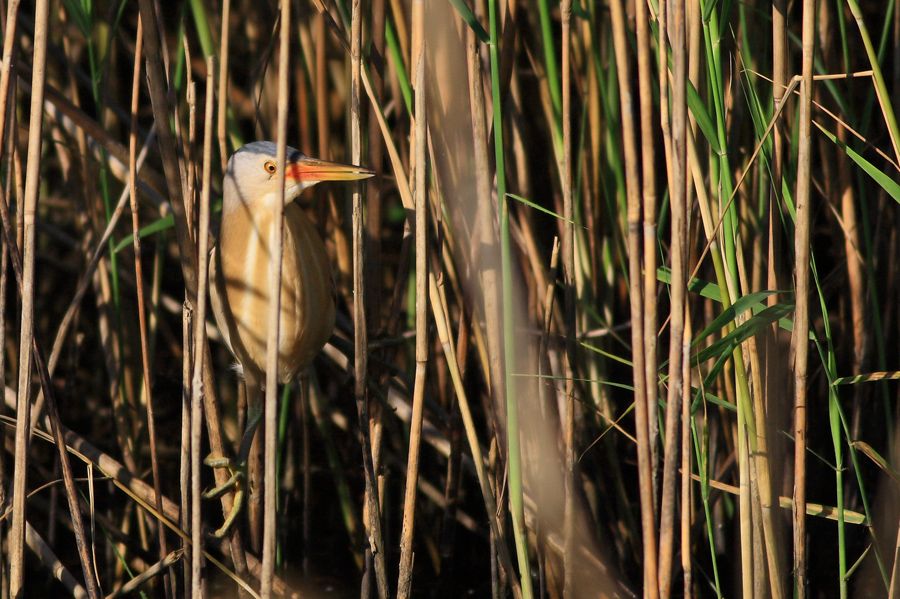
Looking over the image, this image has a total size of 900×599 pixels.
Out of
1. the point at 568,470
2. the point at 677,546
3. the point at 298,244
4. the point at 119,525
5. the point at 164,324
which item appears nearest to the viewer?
the point at 568,470

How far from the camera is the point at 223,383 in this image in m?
3.10

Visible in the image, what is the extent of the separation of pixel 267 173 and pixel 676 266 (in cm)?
88

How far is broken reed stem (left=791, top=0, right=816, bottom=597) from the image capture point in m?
1.19

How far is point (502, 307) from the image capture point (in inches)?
66.3

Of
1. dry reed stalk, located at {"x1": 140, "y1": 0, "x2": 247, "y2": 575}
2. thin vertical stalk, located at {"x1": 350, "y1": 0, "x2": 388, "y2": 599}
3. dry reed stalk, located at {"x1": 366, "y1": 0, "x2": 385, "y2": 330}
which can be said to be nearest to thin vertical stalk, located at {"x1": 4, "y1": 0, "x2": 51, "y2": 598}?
dry reed stalk, located at {"x1": 140, "y1": 0, "x2": 247, "y2": 575}

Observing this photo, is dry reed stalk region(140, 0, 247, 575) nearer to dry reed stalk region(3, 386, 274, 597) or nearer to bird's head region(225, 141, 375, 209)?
dry reed stalk region(3, 386, 274, 597)

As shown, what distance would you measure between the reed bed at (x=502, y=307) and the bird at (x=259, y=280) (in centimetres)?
8

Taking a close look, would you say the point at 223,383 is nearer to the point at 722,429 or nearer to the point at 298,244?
the point at 298,244

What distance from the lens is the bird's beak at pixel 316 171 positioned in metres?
1.68

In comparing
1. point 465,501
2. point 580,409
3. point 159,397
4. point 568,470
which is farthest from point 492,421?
point 159,397

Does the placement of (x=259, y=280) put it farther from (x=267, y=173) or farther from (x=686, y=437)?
(x=686, y=437)

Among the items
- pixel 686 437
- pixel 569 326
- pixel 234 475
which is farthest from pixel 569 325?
pixel 234 475

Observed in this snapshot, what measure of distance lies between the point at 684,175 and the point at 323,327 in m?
0.99

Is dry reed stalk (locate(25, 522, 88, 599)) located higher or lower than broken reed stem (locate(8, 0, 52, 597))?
lower
